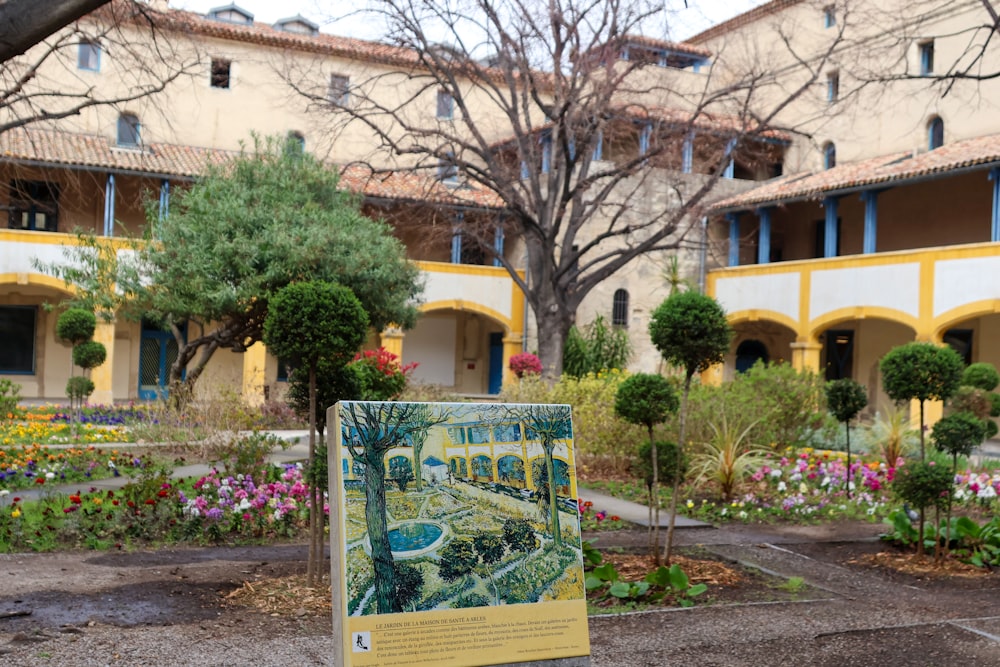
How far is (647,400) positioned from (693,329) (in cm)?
64

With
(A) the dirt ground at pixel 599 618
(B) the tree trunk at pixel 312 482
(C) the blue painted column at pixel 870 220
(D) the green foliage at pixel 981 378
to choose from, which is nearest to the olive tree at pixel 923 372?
(A) the dirt ground at pixel 599 618

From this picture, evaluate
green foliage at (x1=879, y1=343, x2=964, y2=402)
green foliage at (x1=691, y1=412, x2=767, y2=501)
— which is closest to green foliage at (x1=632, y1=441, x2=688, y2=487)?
green foliage at (x1=879, y1=343, x2=964, y2=402)

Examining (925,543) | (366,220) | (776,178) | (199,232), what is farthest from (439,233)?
(925,543)

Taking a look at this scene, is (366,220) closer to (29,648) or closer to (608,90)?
(608,90)

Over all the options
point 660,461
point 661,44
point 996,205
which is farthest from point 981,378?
point 661,44

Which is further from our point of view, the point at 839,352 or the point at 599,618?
the point at 839,352

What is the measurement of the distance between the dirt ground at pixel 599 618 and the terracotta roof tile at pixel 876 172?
16753mm

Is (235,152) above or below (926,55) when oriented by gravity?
below

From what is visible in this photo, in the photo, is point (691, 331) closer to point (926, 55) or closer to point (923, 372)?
point (923, 372)

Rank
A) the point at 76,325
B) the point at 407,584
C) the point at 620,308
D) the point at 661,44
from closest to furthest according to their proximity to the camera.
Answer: the point at 407,584 < the point at 76,325 < the point at 661,44 < the point at 620,308

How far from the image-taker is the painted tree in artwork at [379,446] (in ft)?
11.7

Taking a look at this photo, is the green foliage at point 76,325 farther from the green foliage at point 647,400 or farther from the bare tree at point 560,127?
the green foliage at point 647,400

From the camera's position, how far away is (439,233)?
A: 2491 centimetres

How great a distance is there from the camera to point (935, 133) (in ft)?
88.1
